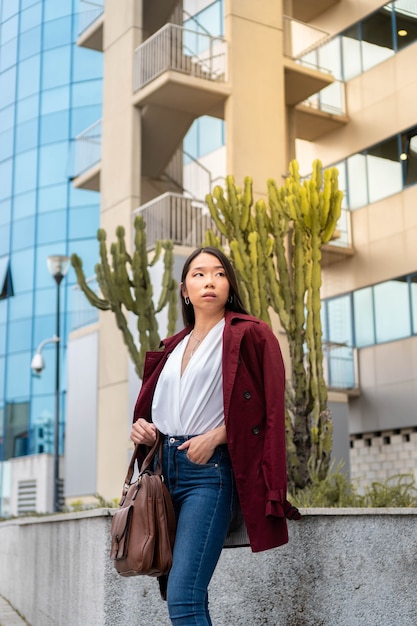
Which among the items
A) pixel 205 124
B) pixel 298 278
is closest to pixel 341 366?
pixel 205 124

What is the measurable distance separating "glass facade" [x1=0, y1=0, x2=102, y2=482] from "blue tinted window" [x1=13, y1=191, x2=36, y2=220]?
0.15ft

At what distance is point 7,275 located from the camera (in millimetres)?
41219

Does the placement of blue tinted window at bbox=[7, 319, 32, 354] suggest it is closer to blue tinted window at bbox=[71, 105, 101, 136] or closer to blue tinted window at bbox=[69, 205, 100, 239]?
blue tinted window at bbox=[69, 205, 100, 239]

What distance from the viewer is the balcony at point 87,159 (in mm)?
20359

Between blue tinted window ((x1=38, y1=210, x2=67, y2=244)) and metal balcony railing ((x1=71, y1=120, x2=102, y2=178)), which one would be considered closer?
metal balcony railing ((x1=71, y1=120, x2=102, y2=178))

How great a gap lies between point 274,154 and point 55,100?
2614 cm

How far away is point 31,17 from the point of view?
43.3 metres

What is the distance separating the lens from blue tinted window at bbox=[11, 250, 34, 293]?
40375 mm

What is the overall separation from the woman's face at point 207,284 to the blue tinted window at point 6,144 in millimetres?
40343

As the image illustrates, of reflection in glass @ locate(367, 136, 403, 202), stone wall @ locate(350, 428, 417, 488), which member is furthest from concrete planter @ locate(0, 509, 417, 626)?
reflection in glass @ locate(367, 136, 403, 202)

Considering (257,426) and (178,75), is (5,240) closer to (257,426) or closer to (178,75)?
(178,75)

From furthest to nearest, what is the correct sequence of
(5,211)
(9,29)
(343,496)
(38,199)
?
(9,29) → (5,211) → (38,199) → (343,496)

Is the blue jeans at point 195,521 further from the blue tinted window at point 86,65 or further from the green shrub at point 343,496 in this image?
the blue tinted window at point 86,65

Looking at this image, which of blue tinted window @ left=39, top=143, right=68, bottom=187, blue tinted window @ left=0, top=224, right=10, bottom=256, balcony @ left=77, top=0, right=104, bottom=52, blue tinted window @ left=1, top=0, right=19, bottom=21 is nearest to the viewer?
balcony @ left=77, top=0, right=104, bottom=52
